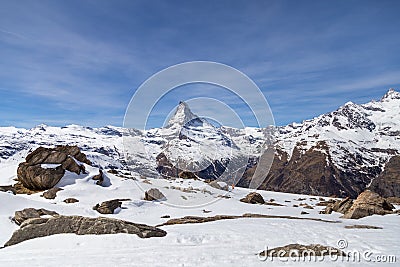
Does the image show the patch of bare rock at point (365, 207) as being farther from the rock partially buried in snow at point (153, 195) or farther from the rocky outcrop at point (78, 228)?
the rock partially buried in snow at point (153, 195)

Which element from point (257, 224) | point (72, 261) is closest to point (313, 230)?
point (257, 224)

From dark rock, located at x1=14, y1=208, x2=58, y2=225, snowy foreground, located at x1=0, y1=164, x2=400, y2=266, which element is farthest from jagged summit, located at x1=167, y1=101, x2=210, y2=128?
dark rock, located at x1=14, y1=208, x2=58, y2=225

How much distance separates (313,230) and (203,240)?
7.03 meters

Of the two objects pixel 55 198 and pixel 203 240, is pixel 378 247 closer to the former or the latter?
pixel 203 240

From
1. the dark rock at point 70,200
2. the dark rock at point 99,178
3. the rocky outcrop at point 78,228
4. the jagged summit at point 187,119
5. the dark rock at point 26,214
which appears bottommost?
the dark rock at point 26,214

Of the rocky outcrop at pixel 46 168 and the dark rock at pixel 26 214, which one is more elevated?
the rocky outcrop at pixel 46 168

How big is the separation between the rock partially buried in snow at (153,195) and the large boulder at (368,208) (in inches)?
962

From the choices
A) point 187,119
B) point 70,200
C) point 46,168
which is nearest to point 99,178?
point 46,168

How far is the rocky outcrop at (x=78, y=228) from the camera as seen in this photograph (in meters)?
16.3

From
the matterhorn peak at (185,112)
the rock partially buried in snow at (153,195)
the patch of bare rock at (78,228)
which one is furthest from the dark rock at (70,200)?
the patch of bare rock at (78,228)

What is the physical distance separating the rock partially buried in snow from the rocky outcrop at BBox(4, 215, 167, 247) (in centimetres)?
2458

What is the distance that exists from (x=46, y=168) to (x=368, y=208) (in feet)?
134

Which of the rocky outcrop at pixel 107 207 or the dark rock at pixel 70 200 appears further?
the dark rock at pixel 70 200

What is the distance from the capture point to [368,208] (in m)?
28.2
